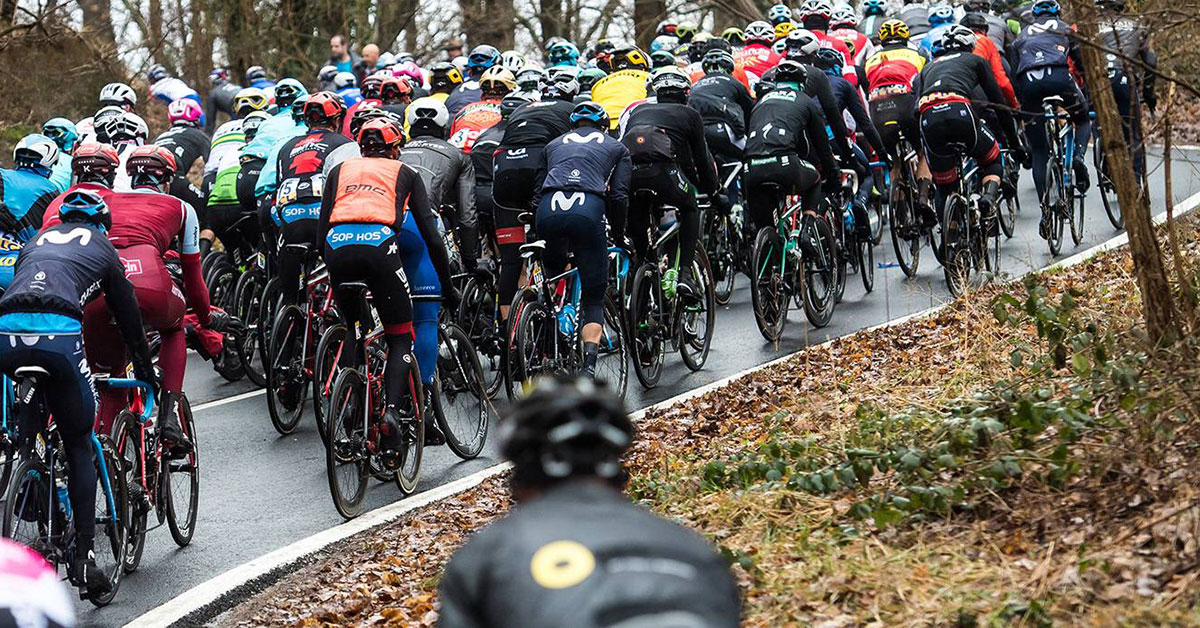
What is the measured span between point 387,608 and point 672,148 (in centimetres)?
551

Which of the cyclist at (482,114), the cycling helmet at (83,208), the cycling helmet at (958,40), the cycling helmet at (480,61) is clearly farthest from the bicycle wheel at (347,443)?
the cycling helmet at (480,61)

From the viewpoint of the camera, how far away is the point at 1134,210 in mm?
7402

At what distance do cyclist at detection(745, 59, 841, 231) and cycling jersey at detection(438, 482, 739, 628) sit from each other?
9.96 metres

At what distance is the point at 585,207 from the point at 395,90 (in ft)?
14.4

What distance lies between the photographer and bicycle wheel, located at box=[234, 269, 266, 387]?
1332 cm

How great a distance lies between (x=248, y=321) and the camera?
44.7ft

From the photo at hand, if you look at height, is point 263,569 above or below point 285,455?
above

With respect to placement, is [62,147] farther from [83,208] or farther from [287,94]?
[83,208]

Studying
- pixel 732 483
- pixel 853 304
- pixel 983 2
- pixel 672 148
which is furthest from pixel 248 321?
pixel 983 2

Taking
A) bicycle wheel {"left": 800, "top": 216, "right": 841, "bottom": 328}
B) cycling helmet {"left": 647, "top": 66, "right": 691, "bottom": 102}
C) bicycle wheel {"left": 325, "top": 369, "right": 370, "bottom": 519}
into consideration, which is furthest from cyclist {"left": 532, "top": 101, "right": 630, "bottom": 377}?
bicycle wheel {"left": 800, "top": 216, "right": 841, "bottom": 328}

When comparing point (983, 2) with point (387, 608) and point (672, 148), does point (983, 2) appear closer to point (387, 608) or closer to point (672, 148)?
point (672, 148)

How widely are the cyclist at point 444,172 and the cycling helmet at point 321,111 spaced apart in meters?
0.60

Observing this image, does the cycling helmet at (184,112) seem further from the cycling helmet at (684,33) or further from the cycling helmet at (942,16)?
the cycling helmet at (942,16)

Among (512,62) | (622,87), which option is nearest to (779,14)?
(512,62)
